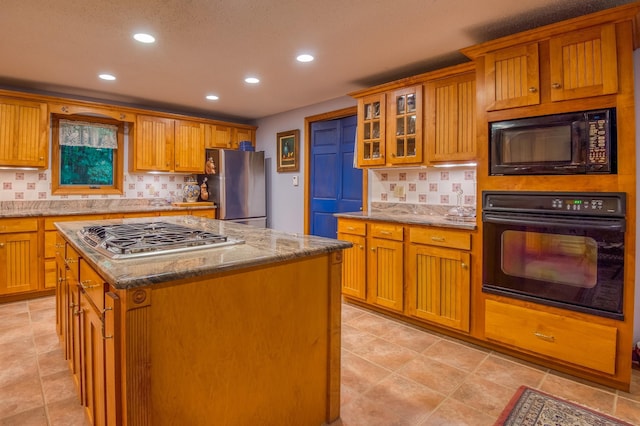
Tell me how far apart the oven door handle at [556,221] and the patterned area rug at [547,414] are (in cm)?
98

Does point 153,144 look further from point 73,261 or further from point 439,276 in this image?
point 439,276

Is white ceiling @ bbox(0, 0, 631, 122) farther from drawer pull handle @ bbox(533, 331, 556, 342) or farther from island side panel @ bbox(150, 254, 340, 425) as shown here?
drawer pull handle @ bbox(533, 331, 556, 342)

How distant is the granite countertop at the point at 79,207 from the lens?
375 centimetres

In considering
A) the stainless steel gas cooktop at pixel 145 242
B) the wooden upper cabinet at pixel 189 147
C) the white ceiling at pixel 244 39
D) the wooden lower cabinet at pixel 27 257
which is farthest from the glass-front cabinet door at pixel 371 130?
the wooden lower cabinet at pixel 27 257

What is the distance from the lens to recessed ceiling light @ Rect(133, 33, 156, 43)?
8.64ft

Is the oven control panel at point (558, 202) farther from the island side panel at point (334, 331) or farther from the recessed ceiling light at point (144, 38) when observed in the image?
the recessed ceiling light at point (144, 38)

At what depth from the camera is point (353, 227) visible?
3.48 meters

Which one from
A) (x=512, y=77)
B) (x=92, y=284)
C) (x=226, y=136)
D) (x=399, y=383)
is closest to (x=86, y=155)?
(x=226, y=136)

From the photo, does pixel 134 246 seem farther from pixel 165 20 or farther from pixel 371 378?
pixel 165 20

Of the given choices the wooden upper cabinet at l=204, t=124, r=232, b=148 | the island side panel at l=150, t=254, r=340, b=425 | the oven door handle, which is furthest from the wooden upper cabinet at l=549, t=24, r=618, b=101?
the wooden upper cabinet at l=204, t=124, r=232, b=148

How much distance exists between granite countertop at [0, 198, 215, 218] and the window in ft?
0.42

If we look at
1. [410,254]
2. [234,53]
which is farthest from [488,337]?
[234,53]

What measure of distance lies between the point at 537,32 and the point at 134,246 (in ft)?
8.43

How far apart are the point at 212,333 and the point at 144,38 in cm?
238
